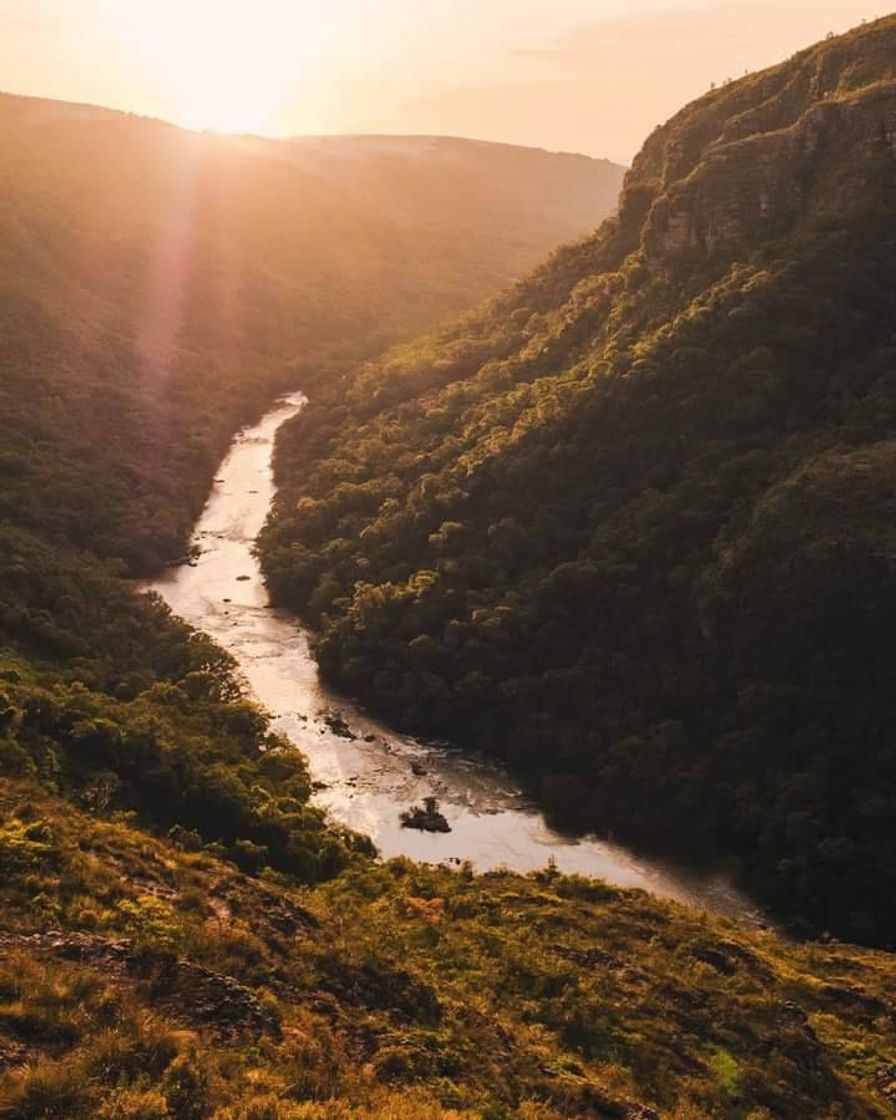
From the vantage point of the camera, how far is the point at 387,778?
188 ft

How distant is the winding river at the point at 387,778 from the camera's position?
164 feet

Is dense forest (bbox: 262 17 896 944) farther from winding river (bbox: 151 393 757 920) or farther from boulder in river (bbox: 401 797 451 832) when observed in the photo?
boulder in river (bbox: 401 797 451 832)

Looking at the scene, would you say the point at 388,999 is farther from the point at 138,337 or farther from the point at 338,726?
the point at 138,337

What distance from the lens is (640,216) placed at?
99.9 m

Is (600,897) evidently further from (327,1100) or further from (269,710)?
(269,710)

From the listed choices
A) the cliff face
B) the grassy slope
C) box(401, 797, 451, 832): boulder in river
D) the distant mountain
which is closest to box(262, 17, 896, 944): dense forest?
the cliff face

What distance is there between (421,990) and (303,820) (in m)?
17.3

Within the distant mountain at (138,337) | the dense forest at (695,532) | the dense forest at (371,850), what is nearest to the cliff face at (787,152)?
the dense forest at (695,532)

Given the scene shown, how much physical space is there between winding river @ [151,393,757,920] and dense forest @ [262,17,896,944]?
5.86 ft

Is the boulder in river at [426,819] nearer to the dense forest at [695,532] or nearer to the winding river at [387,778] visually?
the winding river at [387,778]

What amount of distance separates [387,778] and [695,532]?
2291 cm

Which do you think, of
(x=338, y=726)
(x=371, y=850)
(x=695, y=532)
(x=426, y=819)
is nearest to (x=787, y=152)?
(x=695, y=532)

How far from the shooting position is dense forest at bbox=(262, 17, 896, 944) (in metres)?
50.0

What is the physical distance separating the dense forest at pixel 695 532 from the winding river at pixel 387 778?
178 centimetres
